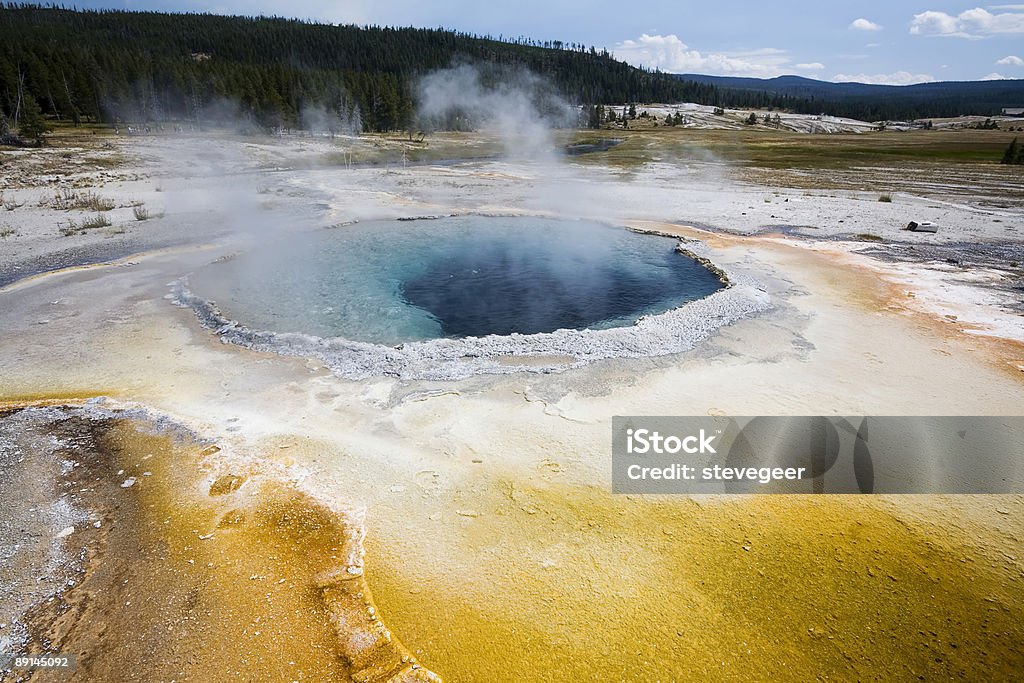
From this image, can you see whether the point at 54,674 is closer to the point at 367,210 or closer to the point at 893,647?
the point at 893,647

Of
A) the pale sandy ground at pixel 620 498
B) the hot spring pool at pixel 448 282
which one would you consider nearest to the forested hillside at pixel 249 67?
the hot spring pool at pixel 448 282

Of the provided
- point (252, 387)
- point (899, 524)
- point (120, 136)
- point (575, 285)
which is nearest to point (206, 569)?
point (252, 387)

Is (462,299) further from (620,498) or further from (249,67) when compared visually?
(249,67)

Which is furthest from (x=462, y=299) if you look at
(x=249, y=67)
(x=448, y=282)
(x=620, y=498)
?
(x=249, y=67)

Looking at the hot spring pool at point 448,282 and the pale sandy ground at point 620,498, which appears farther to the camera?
the hot spring pool at point 448,282

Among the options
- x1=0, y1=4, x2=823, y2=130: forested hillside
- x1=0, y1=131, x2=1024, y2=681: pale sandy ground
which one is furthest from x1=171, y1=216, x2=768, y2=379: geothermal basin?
x1=0, y1=4, x2=823, y2=130: forested hillside

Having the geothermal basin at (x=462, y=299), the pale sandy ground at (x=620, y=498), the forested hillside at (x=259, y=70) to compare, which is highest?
the forested hillside at (x=259, y=70)

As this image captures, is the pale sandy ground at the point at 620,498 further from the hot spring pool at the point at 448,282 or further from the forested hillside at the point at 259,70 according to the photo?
the forested hillside at the point at 259,70

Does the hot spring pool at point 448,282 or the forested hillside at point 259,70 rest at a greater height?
the forested hillside at point 259,70
